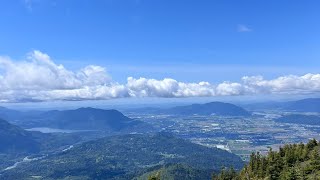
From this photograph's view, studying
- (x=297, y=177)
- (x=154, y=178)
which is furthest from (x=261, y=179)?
(x=154, y=178)

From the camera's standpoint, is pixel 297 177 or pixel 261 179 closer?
pixel 297 177

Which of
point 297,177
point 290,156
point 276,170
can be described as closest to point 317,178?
point 297,177

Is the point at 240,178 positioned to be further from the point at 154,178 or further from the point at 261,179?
the point at 154,178

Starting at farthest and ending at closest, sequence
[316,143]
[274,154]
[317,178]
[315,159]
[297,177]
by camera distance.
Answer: [316,143] → [274,154] → [315,159] → [297,177] → [317,178]

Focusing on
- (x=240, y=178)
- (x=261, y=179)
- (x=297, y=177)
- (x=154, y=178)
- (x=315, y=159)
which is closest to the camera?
(x=154, y=178)

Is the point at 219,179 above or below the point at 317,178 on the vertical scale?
below

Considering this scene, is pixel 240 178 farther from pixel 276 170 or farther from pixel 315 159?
pixel 315 159
